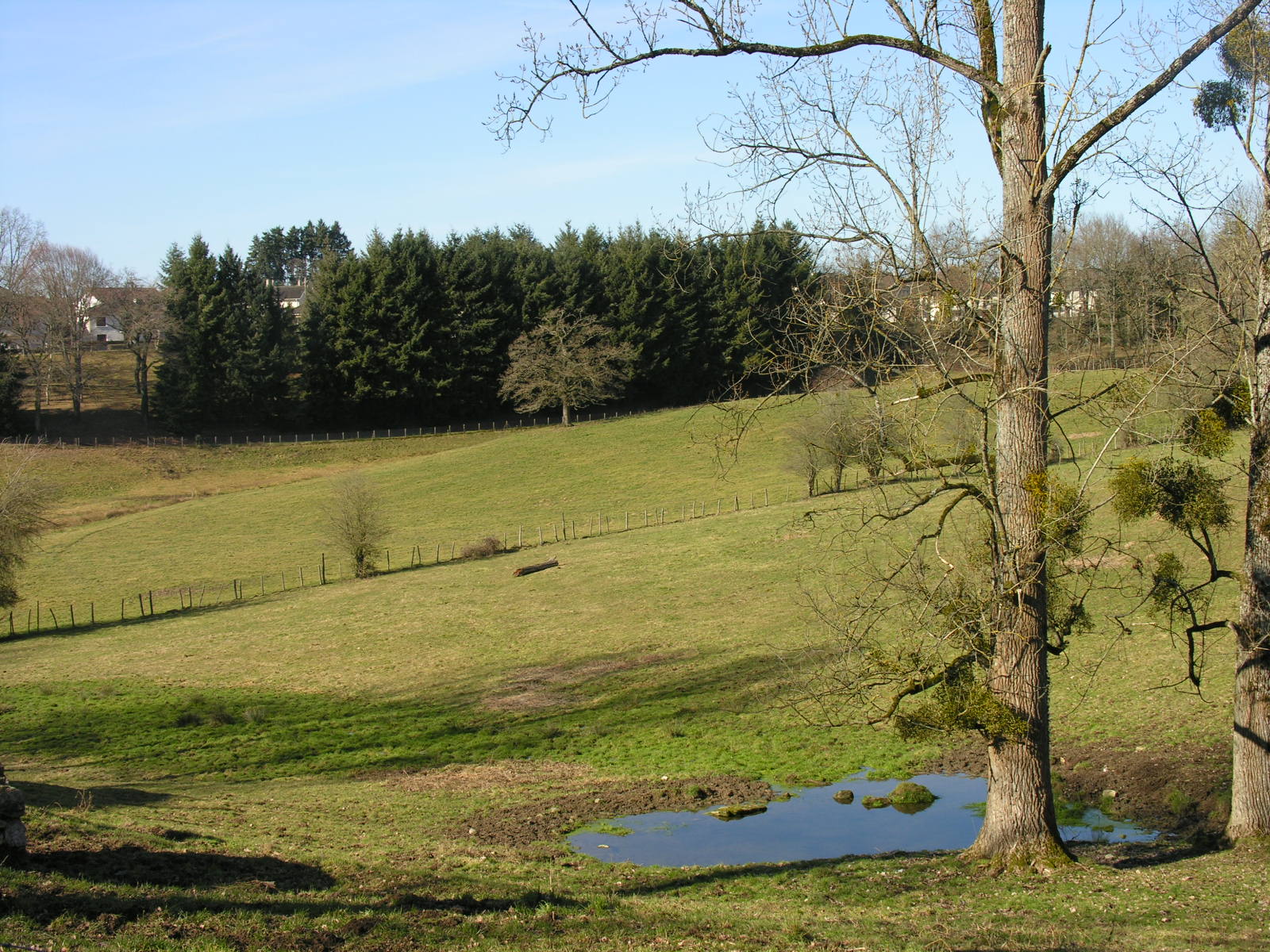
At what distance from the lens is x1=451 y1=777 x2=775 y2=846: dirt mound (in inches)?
541

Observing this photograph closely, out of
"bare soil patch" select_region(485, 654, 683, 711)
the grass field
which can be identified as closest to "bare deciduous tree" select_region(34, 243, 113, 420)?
the grass field

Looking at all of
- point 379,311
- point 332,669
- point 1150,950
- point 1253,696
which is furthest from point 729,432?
point 379,311

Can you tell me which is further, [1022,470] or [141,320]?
[141,320]

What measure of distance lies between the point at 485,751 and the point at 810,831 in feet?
24.7

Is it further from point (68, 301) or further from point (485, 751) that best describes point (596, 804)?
point (68, 301)

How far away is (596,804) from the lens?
49.9ft

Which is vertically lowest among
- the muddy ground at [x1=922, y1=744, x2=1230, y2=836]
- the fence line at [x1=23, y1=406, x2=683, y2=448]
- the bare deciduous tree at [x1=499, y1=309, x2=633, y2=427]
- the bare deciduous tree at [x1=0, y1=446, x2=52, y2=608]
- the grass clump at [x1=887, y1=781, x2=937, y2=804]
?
the grass clump at [x1=887, y1=781, x2=937, y2=804]

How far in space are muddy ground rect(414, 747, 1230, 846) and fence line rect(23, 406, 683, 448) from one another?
6068 cm

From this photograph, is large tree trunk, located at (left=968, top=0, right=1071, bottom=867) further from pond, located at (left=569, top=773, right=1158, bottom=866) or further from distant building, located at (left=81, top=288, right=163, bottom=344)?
Answer: distant building, located at (left=81, top=288, right=163, bottom=344)

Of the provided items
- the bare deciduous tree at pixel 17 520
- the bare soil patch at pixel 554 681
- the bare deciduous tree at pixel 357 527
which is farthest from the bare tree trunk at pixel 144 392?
the bare soil patch at pixel 554 681

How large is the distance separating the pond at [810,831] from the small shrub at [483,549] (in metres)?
30.4

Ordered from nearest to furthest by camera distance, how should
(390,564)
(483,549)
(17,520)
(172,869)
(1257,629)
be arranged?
(172,869) → (1257,629) → (17,520) → (390,564) → (483,549)

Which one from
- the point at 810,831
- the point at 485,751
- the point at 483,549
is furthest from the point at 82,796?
the point at 483,549

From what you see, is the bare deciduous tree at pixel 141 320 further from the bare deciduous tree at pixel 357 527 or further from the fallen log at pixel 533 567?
the fallen log at pixel 533 567
